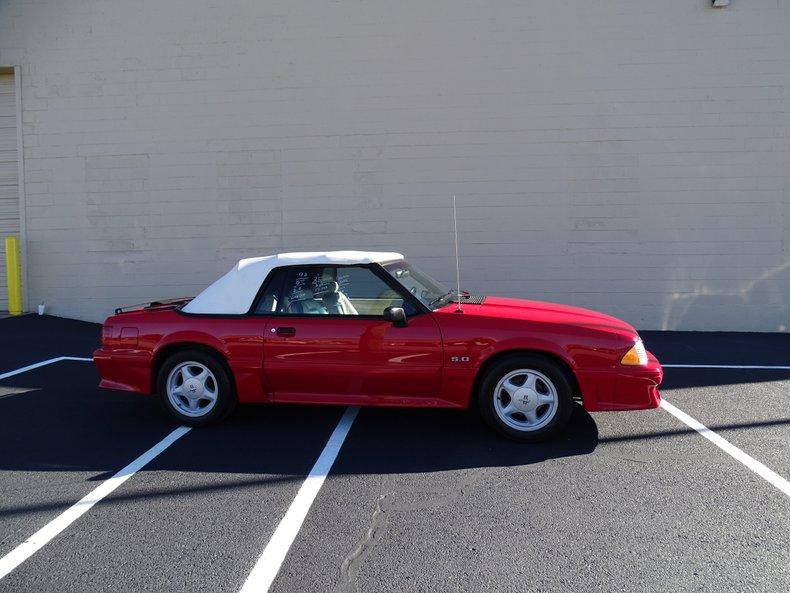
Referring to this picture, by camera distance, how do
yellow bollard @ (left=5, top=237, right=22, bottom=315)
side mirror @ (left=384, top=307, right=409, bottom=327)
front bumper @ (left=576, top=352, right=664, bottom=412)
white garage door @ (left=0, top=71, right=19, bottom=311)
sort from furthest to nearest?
white garage door @ (left=0, top=71, right=19, bottom=311), yellow bollard @ (left=5, top=237, right=22, bottom=315), side mirror @ (left=384, top=307, right=409, bottom=327), front bumper @ (left=576, top=352, right=664, bottom=412)

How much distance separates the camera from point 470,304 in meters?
5.47

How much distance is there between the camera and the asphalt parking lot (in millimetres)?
3100

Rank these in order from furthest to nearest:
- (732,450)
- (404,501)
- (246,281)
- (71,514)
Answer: (246,281) < (732,450) < (404,501) < (71,514)

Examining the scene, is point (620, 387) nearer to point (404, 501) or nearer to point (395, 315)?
point (395, 315)

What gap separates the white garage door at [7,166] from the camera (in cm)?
1150

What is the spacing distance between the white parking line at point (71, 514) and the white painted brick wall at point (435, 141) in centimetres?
616

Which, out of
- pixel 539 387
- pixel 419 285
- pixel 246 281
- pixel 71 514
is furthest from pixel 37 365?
pixel 539 387

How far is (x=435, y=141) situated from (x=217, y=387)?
618cm

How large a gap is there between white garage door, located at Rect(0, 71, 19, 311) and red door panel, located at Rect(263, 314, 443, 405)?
8568mm

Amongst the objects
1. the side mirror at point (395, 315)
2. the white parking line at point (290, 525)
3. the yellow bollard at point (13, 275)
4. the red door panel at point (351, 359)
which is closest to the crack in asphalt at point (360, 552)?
the white parking line at point (290, 525)

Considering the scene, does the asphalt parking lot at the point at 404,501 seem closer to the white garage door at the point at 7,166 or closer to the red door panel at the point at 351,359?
the red door panel at the point at 351,359

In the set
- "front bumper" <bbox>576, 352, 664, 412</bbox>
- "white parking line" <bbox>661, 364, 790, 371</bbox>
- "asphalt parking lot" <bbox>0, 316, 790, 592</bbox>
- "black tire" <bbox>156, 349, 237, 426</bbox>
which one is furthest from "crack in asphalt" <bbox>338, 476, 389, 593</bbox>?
"white parking line" <bbox>661, 364, 790, 371</bbox>

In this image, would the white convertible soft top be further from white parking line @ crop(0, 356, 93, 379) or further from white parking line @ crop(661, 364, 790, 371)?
white parking line @ crop(661, 364, 790, 371)

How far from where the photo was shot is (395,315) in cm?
489
